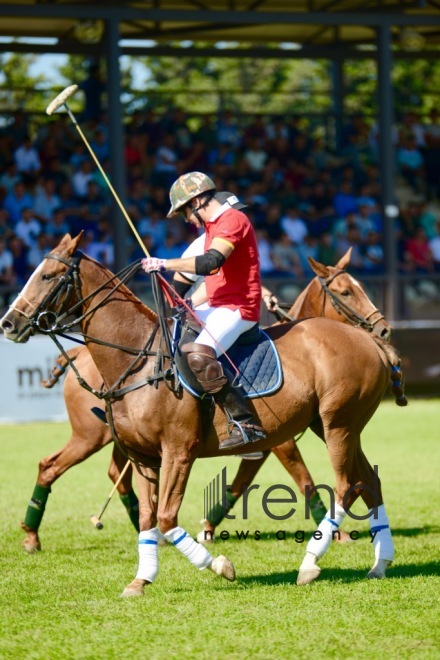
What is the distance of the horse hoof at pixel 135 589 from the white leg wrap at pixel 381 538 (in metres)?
1.61

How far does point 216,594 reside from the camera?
6559 mm

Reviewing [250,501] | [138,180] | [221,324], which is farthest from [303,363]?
[138,180]

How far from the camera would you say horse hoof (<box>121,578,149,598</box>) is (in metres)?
6.49

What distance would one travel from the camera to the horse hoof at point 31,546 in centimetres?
819

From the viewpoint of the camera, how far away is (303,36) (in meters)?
23.0

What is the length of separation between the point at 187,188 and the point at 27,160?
1330cm

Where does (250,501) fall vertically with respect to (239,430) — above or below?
below

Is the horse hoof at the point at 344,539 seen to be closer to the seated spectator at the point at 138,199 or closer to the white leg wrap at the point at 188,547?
the white leg wrap at the point at 188,547

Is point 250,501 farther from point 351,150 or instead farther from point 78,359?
point 351,150

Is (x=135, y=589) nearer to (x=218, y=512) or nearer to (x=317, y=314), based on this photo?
(x=218, y=512)

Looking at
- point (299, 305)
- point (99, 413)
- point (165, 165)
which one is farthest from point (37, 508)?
point (165, 165)

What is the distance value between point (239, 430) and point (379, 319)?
2409 millimetres

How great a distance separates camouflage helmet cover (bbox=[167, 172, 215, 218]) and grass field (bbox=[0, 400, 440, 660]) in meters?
2.43

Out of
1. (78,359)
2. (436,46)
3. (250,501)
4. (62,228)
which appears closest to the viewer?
(78,359)
